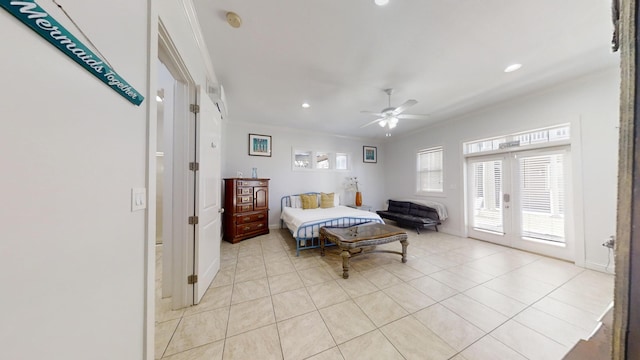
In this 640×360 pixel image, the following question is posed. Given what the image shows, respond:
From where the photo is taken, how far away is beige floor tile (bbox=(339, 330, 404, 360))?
1.45 meters

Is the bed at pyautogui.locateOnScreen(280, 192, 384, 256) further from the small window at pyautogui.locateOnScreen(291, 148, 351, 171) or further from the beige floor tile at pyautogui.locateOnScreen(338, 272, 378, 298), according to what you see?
the small window at pyautogui.locateOnScreen(291, 148, 351, 171)

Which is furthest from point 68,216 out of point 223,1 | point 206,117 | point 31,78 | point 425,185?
point 425,185

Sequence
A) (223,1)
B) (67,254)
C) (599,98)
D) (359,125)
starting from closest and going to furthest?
(67,254) < (223,1) < (599,98) < (359,125)

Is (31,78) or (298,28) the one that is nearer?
(31,78)

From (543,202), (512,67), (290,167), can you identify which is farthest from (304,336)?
(543,202)

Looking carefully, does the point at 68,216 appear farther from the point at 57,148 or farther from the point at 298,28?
the point at 298,28

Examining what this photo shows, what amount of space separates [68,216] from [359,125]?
16.1ft

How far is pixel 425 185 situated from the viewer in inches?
206

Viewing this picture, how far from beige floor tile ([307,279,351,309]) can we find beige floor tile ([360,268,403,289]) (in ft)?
1.43

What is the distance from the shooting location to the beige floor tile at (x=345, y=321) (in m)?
1.64

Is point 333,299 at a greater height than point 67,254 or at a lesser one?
lesser

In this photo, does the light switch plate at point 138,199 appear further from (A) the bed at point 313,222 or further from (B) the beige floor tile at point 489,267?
(B) the beige floor tile at point 489,267

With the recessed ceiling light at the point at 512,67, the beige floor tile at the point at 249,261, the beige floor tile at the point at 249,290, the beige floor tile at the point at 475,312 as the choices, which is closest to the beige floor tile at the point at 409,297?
the beige floor tile at the point at 475,312

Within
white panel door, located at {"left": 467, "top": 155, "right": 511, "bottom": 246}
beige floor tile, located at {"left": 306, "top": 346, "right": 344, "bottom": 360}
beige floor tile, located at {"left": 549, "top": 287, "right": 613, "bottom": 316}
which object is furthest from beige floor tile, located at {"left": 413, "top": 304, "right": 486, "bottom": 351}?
white panel door, located at {"left": 467, "top": 155, "right": 511, "bottom": 246}
